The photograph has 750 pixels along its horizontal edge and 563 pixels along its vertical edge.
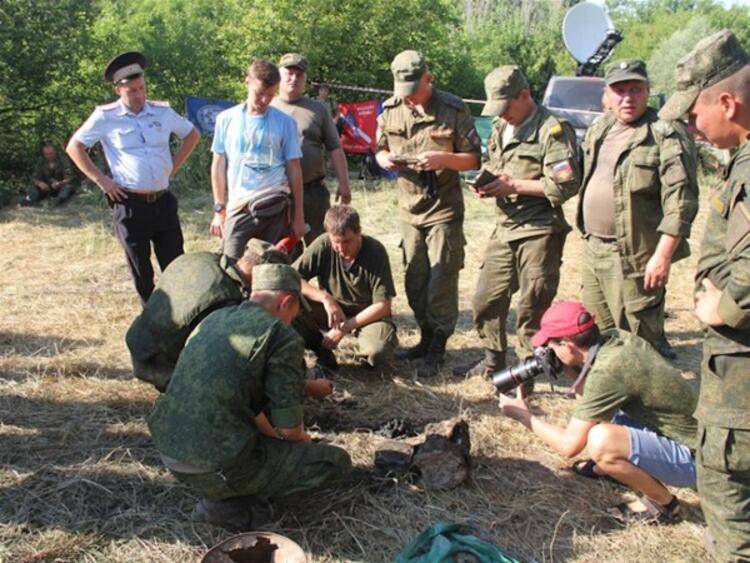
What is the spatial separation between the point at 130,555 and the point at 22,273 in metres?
4.98

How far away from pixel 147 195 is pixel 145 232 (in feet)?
0.88

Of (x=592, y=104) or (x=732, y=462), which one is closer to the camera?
(x=732, y=462)

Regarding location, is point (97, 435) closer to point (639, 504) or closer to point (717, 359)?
point (639, 504)

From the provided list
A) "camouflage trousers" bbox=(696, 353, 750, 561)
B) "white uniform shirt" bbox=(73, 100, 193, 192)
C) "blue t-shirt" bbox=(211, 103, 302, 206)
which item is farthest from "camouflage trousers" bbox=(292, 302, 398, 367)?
"camouflage trousers" bbox=(696, 353, 750, 561)

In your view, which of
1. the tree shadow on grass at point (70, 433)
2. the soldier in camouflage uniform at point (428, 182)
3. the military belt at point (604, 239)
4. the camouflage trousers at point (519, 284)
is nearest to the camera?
the tree shadow on grass at point (70, 433)

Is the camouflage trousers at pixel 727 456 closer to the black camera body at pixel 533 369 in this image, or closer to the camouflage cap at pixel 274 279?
the black camera body at pixel 533 369

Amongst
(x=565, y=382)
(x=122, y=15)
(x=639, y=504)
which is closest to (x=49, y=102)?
(x=122, y=15)

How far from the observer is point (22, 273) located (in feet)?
22.7

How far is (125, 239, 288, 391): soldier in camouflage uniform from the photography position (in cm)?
346

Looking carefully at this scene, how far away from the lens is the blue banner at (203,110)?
11734 millimetres

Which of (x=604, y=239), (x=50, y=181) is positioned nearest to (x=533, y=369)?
(x=604, y=239)

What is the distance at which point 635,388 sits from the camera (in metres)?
2.92

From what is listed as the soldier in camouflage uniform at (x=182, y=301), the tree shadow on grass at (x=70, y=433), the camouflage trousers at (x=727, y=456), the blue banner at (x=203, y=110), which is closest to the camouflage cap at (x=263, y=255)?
the soldier in camouflage uniform at (x=182, y=301)

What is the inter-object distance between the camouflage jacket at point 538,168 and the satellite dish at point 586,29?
12354 millimetres
